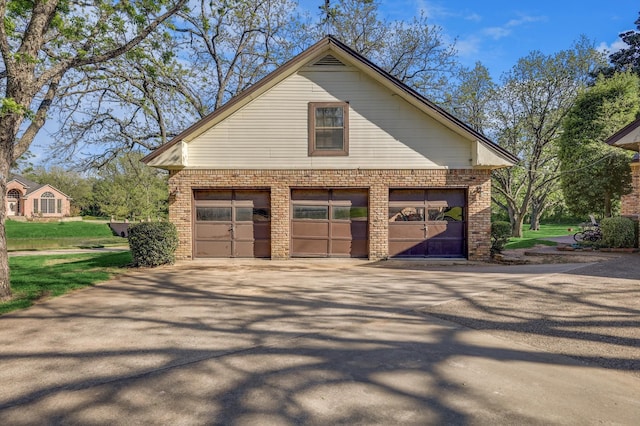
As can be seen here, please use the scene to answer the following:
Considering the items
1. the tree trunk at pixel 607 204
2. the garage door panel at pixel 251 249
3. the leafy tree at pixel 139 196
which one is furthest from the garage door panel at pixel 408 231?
the leafy tree at pixel 139 196

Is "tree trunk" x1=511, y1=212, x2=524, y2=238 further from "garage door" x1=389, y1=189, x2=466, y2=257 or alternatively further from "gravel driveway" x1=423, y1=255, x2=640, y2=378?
"gravel driveway" x1=423, y1=255, x2=640, y2=378

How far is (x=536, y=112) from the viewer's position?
76.6 ft

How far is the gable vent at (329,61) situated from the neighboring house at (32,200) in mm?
54785

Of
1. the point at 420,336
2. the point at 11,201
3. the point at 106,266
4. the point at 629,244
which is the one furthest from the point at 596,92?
the point at 11,201

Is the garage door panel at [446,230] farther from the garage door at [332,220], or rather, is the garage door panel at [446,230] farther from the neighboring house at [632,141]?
the neighboring house at [632,141]

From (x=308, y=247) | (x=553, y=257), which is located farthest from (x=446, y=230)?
(x=308, y=247)

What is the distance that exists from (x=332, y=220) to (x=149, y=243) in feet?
19.1

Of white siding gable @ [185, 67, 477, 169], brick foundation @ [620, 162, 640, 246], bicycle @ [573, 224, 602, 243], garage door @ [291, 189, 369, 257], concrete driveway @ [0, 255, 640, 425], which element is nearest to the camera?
concrete driveway @ [0, 255, 640, 425]

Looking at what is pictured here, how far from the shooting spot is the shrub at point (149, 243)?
38.5ft

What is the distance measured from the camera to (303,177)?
42.3 ft

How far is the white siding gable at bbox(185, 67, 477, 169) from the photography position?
1287 cm

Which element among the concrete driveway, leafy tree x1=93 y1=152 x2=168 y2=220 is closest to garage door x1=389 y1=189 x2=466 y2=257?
the concrete driveway

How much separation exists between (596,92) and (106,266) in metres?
23.8

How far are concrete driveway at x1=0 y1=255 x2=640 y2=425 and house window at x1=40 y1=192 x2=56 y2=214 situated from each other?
196 ft
